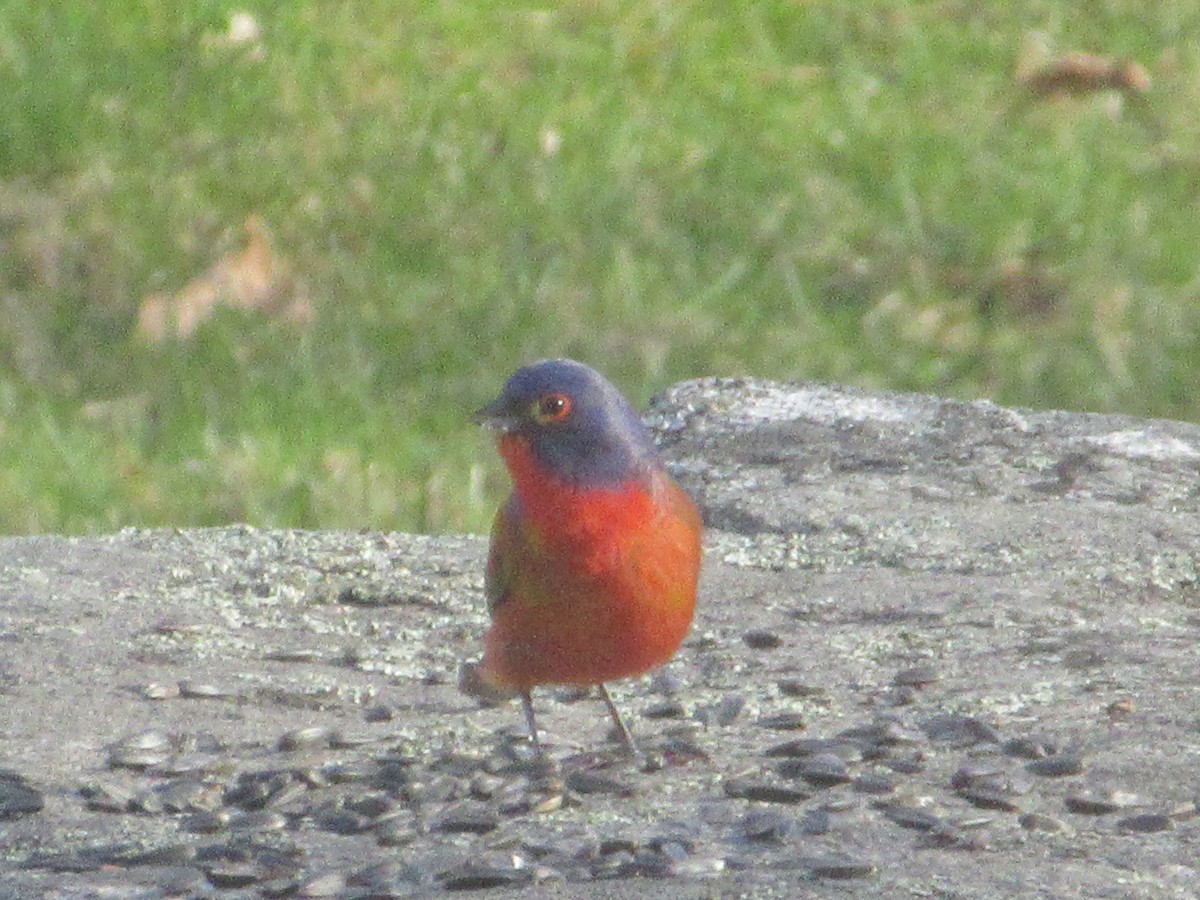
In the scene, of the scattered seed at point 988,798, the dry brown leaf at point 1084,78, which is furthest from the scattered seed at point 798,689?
the dry brown leaf at point 1084,78

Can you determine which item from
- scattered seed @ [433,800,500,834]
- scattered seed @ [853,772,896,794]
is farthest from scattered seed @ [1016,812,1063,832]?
scattered seed @ [433,800,500,834]

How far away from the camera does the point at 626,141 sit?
7543mm

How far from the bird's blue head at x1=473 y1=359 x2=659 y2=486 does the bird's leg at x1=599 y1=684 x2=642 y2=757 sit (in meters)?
0.35

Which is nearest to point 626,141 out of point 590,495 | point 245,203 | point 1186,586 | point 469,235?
point 469,235

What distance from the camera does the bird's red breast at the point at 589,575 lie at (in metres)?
3.39

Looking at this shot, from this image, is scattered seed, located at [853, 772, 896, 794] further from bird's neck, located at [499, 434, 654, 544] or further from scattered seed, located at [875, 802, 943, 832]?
bird's neck, located at [499, 434, 654, 544]

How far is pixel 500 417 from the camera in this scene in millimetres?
3479

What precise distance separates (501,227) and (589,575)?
3.81 m

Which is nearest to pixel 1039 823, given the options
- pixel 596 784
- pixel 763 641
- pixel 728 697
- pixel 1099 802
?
pixel 1099 802

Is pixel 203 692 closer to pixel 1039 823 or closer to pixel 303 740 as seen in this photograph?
pixel 303 740

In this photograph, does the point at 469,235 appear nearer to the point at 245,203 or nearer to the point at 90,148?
the point at 245,203

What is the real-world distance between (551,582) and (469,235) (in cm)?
379

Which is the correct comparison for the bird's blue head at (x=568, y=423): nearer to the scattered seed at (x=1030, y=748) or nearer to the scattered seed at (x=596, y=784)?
the scattered seed at (x=596, y=784)

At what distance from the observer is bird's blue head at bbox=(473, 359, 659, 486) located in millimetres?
3445
